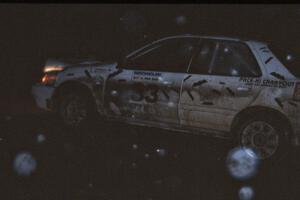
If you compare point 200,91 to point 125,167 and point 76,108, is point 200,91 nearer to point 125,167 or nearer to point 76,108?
point 125,167

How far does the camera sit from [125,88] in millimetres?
6453

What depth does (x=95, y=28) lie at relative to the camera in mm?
10125

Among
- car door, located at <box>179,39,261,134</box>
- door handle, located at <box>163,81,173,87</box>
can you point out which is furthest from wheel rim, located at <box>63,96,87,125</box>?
car door, located at <box>179,39,261,134</box>

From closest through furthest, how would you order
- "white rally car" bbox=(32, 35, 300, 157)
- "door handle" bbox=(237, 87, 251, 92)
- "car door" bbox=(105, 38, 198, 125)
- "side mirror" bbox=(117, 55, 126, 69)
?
"white rally car" bbox=(32, 35, 300, 157) → "door handle" bbox=(237, 87, 251, 92) → "car door" bbox=(105, 38, 198, 125) → "side mirror" bbox=(117, 55, 126, 69)

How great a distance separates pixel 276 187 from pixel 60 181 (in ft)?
7.29

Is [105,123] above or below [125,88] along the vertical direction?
below

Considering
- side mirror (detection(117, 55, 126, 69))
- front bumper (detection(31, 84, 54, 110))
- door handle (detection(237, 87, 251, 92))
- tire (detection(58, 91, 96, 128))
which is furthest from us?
front bumper (detection(31, 84, 54, 110))

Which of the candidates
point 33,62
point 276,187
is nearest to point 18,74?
Answer: point 33,62

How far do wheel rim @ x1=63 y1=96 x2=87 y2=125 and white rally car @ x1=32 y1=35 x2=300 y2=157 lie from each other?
0.01 meters

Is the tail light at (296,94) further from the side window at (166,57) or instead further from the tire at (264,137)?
the side window at (166,57)

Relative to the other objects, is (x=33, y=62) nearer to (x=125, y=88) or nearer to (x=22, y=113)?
(x=22, y=113)

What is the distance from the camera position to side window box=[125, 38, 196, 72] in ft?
20.5

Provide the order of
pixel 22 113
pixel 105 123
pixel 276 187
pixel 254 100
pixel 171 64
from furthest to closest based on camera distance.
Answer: pixel 22 113 < pixel 105 123 < pixel 171 64 < pixel 254 100 < pixel 276 187

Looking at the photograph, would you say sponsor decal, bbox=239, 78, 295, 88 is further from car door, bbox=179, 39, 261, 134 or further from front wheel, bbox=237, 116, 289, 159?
front wheel, bbox=237, 116, 289, 159
